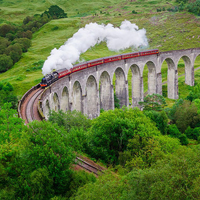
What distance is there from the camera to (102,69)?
55.4m

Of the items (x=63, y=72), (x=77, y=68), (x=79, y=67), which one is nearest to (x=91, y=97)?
(x=79, y=67)

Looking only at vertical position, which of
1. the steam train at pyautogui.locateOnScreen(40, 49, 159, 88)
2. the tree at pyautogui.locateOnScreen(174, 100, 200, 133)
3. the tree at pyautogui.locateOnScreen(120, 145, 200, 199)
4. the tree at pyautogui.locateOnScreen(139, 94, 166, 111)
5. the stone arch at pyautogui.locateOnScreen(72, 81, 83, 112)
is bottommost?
the tree at pyautogui.locateOnScreen(174, 100, 200, 133)

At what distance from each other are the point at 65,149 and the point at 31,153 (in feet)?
9.15

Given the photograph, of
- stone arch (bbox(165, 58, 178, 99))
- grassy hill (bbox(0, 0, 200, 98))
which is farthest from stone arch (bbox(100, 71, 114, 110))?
grassy hill (bbox(0, 0, 200, 98))

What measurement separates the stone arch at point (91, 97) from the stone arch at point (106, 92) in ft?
13.5

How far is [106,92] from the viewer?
5962 cm

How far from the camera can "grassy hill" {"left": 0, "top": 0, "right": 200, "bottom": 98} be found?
89.9 metres

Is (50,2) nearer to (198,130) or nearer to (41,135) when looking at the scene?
(198,130)

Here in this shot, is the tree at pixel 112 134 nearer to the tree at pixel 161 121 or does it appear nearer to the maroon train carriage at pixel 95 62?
the tree at pixel 161 121

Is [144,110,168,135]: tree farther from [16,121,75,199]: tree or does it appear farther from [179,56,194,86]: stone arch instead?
[179,56,194,86]: stone arch

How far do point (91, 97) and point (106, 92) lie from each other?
4.74m

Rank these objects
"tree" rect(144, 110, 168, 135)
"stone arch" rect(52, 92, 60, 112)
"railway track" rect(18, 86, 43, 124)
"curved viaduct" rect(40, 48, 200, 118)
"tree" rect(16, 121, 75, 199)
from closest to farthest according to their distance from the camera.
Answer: "tree" rect(16, 121, 75, 199) < "railway track" rect(18, 86, 43, 124) < "tree" rect(144, 110, 168, 135) < "stone arch" rect(52, 92, 60, 112) < "curved viaduct" rect(40, 48, 200, 118)

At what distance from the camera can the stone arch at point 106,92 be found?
58.4 meters

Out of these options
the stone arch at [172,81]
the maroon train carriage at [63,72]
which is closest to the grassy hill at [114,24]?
the stone arch at [172,81]
